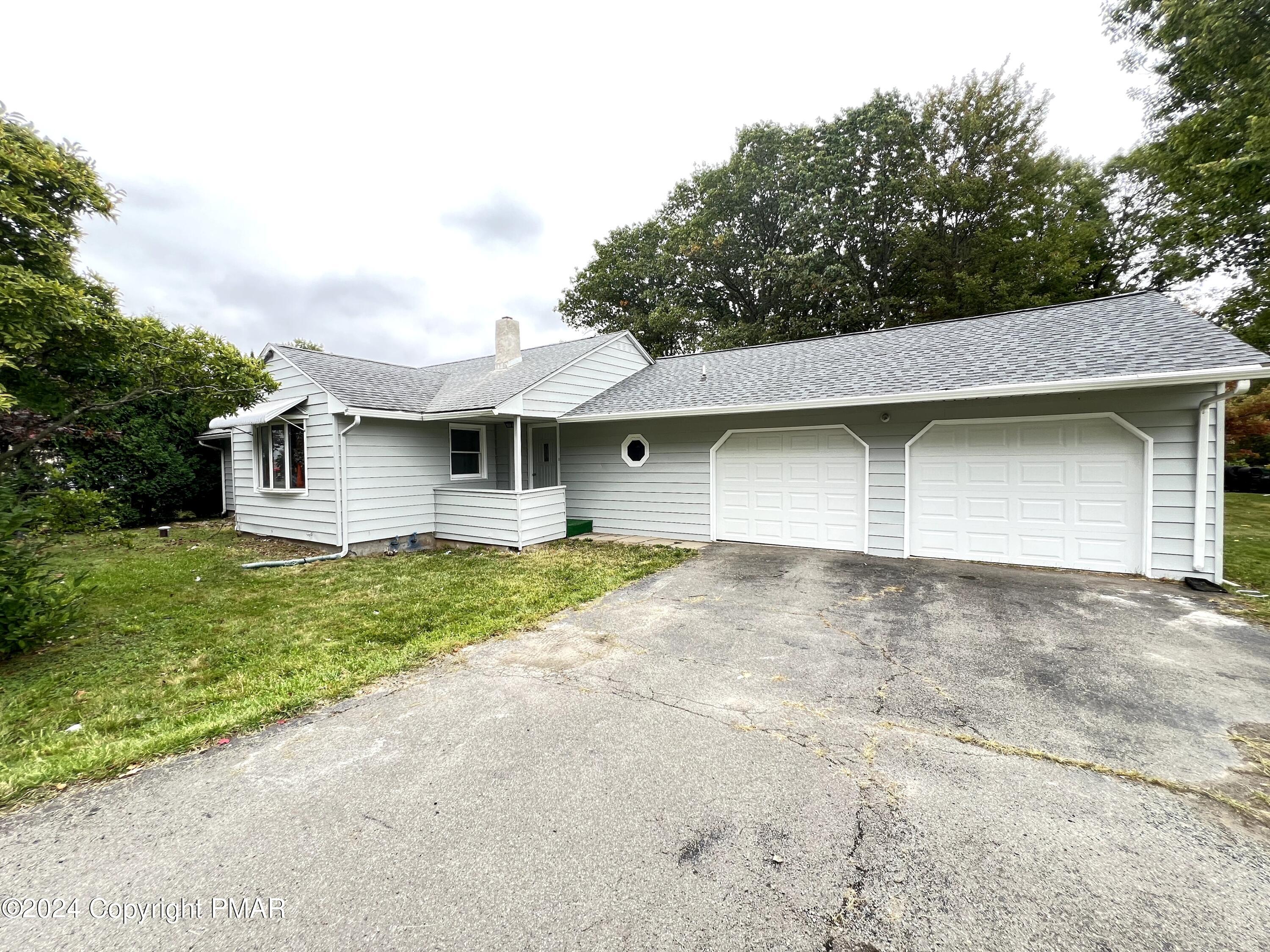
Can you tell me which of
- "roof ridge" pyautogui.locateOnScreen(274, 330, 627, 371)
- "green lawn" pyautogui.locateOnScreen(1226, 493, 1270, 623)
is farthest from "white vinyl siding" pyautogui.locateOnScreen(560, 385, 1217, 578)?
"roof ridge" pyautogui.locateOnScreen(274, 330, 627, 371)

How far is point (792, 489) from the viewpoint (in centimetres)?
884

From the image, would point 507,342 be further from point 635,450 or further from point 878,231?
point 878,231

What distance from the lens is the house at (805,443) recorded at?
251 inches

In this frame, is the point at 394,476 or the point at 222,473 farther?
the point at 222,473

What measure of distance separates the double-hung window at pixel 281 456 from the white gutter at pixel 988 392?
→ 5.97 meters

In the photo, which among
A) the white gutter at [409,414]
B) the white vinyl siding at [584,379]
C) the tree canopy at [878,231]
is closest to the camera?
the white gutter at [409,414]

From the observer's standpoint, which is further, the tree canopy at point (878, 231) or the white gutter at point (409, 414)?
the tree canopy at point (878, 231)

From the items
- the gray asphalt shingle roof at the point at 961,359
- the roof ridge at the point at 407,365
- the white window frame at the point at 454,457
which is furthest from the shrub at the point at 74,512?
the gray asphalt shingle roof at the point at 961,359

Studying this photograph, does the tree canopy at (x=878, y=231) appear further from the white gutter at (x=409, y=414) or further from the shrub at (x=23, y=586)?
the shrub at (x=23, y=586)

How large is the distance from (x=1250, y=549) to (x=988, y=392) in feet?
18.9

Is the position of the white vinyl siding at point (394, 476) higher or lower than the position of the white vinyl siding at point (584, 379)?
A: lower

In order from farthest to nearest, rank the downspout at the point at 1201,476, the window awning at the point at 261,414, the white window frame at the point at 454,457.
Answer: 1. the white window frame at the point at 454,457
2. the window awning at the point at 261,414
3. the downspout at the point at 1201,476

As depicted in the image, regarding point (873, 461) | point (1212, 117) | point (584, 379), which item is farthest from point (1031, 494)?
point (1212, 117)

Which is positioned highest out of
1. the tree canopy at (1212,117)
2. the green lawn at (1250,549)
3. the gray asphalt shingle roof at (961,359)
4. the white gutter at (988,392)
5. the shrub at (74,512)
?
the tree canopy at (1212,117)
